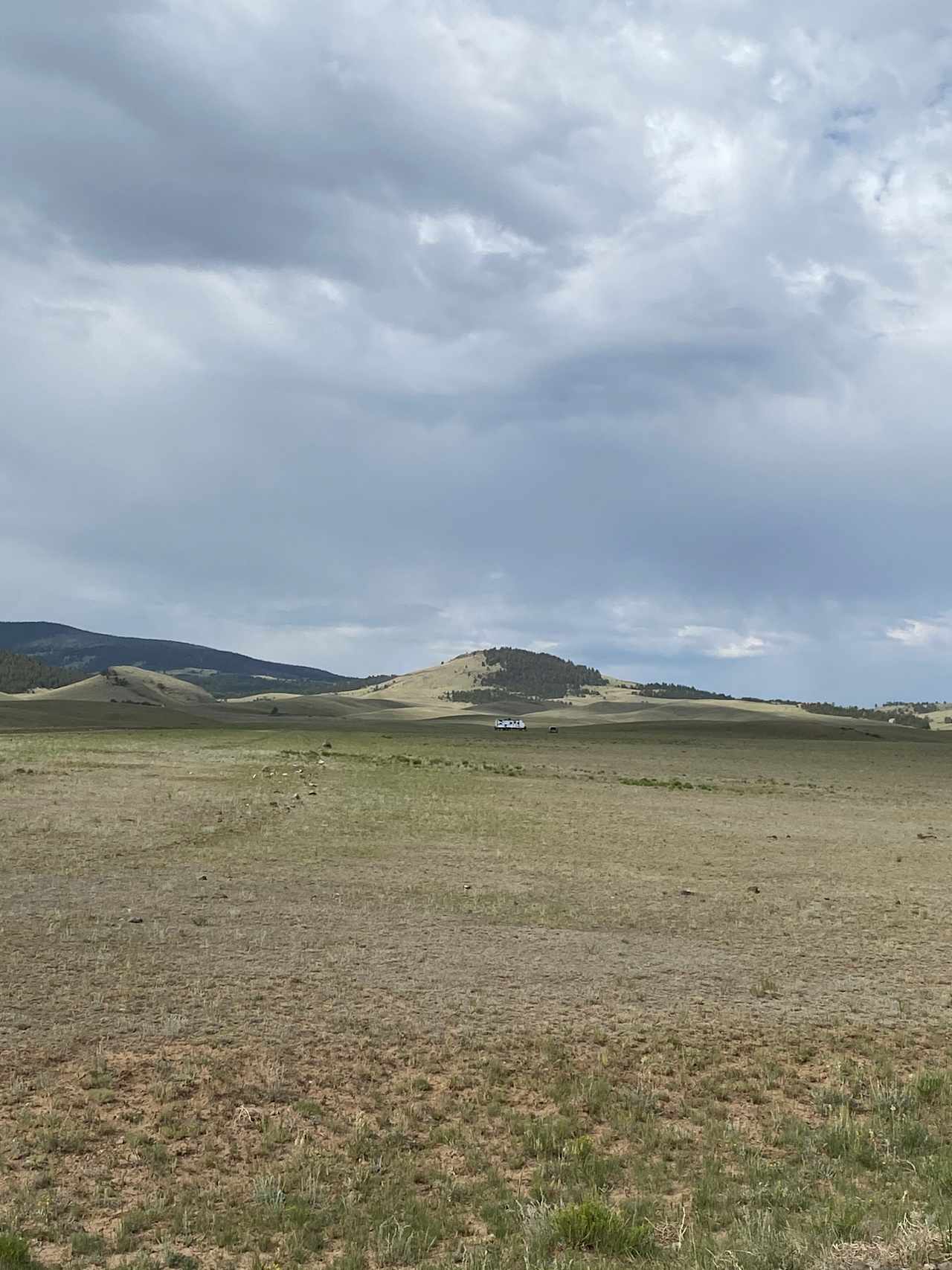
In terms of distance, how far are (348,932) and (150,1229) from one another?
9.37 m

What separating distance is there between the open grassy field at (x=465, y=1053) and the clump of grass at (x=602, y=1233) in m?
0.02

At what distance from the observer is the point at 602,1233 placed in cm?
715

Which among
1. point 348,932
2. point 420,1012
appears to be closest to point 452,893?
point 348,932

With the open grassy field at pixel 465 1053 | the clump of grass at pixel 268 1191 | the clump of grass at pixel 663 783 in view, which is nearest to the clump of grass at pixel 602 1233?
the open grassy field at pixel 465 1053

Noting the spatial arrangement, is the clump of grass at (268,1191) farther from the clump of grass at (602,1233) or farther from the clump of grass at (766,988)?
the clump of grass at (766,988)

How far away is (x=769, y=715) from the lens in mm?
189000

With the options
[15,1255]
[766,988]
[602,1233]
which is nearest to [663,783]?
[766,988]

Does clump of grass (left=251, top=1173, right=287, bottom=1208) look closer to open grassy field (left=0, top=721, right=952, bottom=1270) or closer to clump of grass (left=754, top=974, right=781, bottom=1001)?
open grassy field (left=0, top=721, right=952, bottom=1270)

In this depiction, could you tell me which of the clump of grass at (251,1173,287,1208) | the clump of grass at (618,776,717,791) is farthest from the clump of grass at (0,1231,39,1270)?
the clump of grass at (618,776,717,791)

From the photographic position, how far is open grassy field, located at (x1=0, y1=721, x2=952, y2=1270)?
23.9 ft

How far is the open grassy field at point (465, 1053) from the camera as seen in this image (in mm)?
7277

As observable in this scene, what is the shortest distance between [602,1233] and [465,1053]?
4150mm

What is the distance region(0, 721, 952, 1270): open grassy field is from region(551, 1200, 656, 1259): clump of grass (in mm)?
22

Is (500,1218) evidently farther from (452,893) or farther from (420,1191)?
(452,893)
